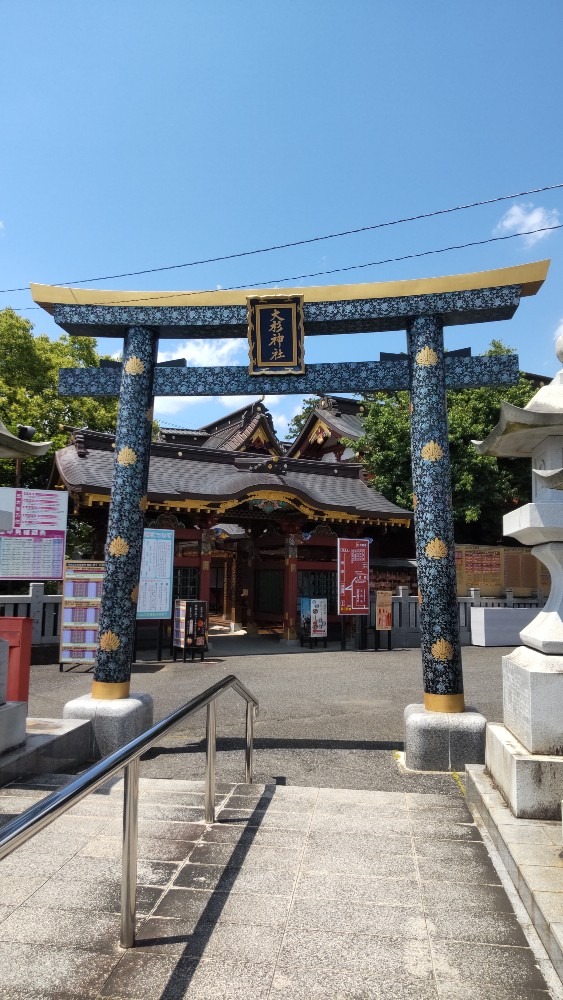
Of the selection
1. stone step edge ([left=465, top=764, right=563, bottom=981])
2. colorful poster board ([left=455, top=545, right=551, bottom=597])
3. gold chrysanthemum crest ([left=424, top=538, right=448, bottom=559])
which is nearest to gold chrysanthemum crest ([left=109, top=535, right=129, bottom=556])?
gold chrysanthemum crest ([left=424, top=538, right=448, bottom=559])

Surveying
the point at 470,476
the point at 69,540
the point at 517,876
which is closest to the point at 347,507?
the point at 470,476

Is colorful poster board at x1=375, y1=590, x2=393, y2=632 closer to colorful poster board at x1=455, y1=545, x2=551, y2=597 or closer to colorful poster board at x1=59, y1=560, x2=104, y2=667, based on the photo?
Answer: colorful poster board at x1=455, y1=545, x2=551, y2=597

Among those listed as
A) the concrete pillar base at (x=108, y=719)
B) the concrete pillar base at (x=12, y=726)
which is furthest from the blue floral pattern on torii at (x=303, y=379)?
the concrete pillar base at (x=12, y=726)

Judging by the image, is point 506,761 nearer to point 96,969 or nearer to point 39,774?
point 96,969

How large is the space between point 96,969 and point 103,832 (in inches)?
58.5

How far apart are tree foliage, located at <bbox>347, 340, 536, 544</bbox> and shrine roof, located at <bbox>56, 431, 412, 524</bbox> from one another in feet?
3.61

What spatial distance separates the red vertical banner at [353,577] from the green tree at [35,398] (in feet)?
29.3

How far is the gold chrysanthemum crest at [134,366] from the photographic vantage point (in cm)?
688

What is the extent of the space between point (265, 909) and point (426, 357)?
5134 mm

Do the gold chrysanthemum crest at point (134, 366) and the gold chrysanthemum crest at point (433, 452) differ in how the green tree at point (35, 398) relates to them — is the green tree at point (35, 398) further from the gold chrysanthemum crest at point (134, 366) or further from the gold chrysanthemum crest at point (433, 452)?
the gold chrysanthemum crest at point (433, 452)

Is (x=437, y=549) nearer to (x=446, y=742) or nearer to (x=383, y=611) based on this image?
(x=446, y=742)

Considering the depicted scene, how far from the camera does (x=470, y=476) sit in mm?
18828

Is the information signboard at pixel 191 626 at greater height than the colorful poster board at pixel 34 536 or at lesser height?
lesser

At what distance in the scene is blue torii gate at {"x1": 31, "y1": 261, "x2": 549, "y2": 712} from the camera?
247 inches
